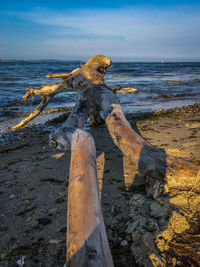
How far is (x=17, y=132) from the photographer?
609 centimetres

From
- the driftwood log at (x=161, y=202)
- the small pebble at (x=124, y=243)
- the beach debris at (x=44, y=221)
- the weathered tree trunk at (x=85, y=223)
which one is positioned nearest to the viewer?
the weathered tree trunk at (x=85, y=223)

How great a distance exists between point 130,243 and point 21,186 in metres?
1.81

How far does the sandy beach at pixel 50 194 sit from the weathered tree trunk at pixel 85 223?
1.43 feet

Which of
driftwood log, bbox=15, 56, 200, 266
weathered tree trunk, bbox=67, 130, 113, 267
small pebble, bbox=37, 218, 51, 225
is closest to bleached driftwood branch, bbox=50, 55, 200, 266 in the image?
driftwood log, bbox=15, 56, 200, 266

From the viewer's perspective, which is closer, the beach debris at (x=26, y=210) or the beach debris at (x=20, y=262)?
the beach debris at (x=20, y=262)

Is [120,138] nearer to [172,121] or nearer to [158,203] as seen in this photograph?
[158,203]

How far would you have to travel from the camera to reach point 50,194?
102 inches

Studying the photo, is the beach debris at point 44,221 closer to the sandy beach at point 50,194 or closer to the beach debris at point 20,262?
the sandy beach at point 50,194

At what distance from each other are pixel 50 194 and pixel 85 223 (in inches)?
54.4

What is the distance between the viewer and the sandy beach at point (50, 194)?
171 cm

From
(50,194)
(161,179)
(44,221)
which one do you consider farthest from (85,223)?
(50,194)

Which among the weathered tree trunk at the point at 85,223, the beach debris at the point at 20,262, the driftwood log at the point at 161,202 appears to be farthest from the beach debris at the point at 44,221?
the driftwood log at the point at 161,202

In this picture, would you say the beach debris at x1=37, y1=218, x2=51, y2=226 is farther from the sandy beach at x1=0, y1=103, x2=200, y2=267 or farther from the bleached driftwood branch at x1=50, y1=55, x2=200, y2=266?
the bleached driftwood branch at x1=50, y1=55, x2=200, y2=266

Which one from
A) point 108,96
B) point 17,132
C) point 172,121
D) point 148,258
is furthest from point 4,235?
point 172,121
